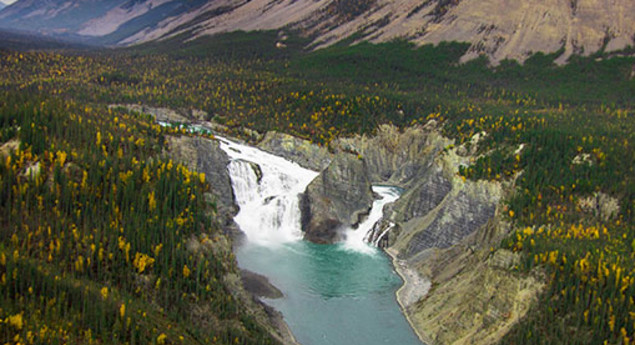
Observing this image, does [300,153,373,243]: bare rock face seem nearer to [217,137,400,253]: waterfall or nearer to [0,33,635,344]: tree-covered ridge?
[217,137,400,253]: waterfall

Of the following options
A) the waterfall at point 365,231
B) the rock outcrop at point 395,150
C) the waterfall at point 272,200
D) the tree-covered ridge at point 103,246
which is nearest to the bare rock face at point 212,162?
the waterfall at point 272,200

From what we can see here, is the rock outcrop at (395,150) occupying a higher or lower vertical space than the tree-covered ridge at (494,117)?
lower

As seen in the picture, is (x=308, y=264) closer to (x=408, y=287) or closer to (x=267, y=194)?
(x=408, y=287)

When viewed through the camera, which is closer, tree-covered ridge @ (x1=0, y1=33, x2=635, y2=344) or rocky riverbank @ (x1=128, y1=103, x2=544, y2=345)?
tree-covered ridge @ (x1=0, y1=33, x2=635, y2=344)

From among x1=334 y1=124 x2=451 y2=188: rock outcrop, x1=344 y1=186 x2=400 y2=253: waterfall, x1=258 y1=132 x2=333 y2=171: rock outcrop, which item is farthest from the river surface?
x1=334 y1=124 x2=451 y2=188: rock outcrop

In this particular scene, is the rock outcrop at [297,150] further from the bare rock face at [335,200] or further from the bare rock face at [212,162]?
the bare rock face at [212,162]

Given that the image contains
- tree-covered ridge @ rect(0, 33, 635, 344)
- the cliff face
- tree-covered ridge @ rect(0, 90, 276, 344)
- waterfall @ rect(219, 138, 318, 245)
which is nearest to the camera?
tree-covered ridge @ rect(0, 90, 276, 344)
